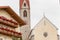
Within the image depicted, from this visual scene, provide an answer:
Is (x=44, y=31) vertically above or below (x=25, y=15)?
below

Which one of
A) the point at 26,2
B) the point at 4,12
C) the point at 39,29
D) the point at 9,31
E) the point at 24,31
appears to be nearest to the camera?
the point at 9,31

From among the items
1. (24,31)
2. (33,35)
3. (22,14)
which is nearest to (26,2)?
(22,14)

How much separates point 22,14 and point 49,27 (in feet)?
44.4

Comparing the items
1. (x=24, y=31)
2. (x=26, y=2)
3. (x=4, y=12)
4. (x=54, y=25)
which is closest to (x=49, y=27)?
(x=54, y=25)

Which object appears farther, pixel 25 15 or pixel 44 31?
pixel 25 15

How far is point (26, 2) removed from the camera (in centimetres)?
9469

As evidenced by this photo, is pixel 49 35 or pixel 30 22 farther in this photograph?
pixel 30 22

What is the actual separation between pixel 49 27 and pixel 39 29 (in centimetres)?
243

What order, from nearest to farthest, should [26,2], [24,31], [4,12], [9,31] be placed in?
[9,31]
[4,12]
[24,31]
[26,2]

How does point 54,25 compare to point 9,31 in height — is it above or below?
below

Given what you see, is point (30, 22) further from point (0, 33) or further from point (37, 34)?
point (0, 33)

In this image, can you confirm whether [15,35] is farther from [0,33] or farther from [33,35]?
[33,35]

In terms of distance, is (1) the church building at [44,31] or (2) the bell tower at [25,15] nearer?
(1) the church building at [44,31]

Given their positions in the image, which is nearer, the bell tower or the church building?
the church building
